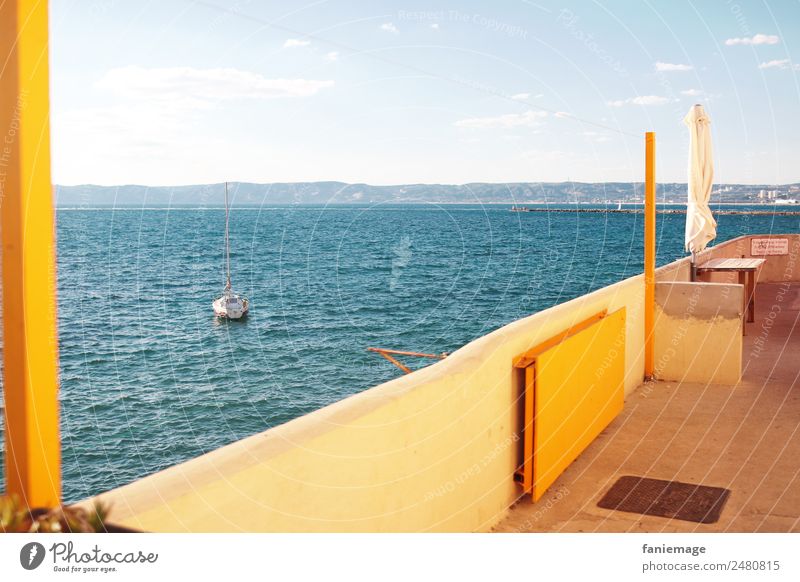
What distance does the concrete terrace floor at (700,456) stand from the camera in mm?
3791

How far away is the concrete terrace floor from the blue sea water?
44.0ft

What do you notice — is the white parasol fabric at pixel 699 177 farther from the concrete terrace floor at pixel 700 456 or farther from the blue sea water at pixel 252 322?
the blue sea water at pixel 252 322

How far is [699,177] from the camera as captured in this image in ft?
24.9

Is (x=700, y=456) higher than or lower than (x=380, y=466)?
lower

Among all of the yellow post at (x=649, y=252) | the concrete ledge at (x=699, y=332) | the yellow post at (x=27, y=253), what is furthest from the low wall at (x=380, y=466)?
the concrete ledge at (x=699, y=332)

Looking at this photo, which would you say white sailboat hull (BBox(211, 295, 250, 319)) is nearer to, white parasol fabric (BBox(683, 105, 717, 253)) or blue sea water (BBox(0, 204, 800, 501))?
blue sea water (BBox(0, 204, 800, 501))

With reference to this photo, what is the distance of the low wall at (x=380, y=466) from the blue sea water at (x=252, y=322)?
14.2 metres

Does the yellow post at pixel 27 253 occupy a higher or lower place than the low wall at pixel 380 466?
higher

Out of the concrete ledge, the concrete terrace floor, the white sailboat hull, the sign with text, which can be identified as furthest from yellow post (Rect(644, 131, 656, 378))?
the white sailboat hull

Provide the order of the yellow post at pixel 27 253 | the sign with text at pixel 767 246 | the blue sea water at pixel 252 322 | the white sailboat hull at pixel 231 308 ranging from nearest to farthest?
the yellow post at pixel 27 253 < the sign with text at pixel 767 246 < the blue sea water at pixel 252 322 < the white sailboat hull at pixel 231 308

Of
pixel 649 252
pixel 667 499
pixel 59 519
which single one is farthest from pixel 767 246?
pixel 59 519

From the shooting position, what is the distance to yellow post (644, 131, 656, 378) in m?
6.39

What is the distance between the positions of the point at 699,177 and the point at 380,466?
6065mm

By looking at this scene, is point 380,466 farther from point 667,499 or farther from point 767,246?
point 767,246
